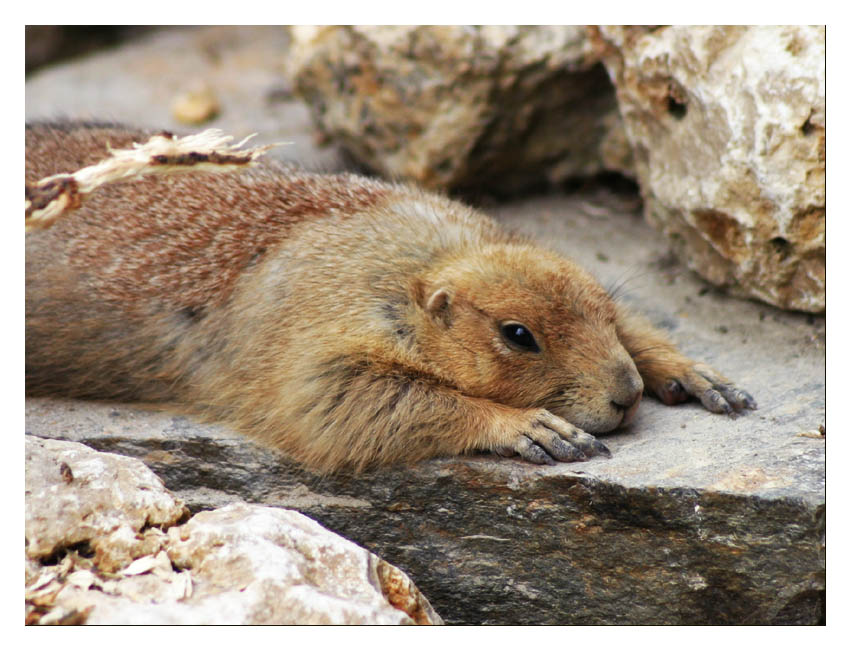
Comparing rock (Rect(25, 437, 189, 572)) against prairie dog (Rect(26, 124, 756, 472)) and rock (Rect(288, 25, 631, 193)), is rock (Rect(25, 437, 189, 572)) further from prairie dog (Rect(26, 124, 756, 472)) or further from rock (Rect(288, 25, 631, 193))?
rock (Rect(288, 25, 631, 193))

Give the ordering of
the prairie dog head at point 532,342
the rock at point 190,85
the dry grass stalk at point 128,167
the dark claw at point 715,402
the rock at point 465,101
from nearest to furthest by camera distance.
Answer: the dry grass stalk at point 128,167, the prairie dog head at point 532,342, the dark claw at point 715,402, the rock at point 465,101, the rock at point 190,85

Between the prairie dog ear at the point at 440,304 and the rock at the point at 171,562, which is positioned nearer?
the rock at the point at 171,562

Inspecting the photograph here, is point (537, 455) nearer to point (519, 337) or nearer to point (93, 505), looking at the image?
point (519, 337)

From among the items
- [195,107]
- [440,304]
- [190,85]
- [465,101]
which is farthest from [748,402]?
[190,85]

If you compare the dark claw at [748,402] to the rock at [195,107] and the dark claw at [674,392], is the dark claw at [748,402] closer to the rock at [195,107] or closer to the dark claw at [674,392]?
the dark claw at [674,392]

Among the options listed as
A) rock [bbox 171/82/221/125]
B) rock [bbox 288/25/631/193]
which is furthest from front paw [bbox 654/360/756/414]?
rock [bbox 171/82/221/125]

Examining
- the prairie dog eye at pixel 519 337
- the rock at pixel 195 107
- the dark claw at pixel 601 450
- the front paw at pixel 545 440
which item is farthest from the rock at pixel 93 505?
the rock at pixel 195 107
